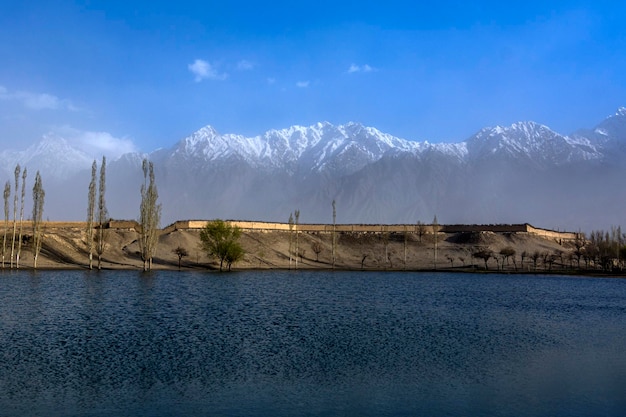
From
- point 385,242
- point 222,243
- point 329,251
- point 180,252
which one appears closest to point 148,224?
point 180,252

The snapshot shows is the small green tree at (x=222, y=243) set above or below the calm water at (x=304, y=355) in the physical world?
above

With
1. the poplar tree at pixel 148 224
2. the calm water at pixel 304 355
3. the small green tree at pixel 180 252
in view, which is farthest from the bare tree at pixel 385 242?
the calm water at pixel 304 355

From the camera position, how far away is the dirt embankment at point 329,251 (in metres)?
103

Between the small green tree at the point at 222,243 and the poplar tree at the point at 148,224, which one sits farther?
the small green tree at the point at 222,243

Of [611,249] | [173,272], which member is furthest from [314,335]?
[611,249]

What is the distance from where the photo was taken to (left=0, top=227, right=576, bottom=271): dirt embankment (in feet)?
336

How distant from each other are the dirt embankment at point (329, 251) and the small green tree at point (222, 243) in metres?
4.08

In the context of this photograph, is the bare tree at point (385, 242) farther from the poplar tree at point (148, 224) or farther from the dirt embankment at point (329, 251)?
the poplar tree at point (148, 224)

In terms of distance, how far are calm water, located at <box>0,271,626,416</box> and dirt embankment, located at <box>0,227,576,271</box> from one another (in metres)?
46.2

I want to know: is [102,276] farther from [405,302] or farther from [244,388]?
[244,388]

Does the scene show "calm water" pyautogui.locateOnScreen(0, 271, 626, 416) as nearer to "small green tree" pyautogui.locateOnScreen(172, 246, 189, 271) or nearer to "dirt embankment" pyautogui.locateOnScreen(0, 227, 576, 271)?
"small green tree" pyautogui.locateOnScreen(172, 246, 189, 271)

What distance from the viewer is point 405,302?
5425 cm

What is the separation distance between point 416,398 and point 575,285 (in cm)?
6446

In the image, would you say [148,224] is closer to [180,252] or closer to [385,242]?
[180,252]
